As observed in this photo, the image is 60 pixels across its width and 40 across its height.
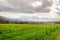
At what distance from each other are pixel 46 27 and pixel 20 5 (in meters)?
0.76

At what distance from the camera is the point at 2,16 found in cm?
359

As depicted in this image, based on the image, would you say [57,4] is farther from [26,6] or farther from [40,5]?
[26,6]

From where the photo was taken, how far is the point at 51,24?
363cm

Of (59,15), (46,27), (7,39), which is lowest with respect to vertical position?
(7,39)

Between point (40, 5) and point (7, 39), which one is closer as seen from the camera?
point (7, 39)

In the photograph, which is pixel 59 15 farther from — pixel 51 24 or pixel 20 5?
pixel 20 5

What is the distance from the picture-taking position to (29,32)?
3.52 metres

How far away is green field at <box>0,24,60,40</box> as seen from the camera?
11.3 feet

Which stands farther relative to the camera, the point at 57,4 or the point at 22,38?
the point at 57,4

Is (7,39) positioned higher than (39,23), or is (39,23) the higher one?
(39,23)

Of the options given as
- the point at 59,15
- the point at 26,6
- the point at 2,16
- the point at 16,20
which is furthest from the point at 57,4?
the point at 2,16

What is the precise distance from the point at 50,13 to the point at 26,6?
1.84 ft

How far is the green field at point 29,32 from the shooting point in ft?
11.3

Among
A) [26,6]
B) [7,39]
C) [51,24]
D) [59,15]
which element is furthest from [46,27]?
[7,39]
